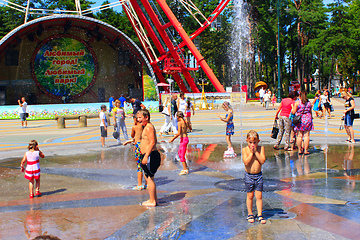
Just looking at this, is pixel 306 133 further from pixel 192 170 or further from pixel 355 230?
pixel 355 230

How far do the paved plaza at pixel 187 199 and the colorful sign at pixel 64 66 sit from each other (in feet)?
107

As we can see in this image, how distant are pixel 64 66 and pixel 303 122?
122 ft

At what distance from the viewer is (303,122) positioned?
37.9 feet

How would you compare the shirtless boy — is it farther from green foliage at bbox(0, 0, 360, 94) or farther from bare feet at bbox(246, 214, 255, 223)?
green foliage at bbox(0, 0, 360, 94)

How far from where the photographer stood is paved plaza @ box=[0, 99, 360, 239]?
561 centimetres

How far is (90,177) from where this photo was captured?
9344mm

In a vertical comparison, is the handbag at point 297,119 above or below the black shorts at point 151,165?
above

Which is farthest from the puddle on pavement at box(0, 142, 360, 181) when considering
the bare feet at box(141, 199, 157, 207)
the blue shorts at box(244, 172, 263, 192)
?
the bare feet at box(141, 199, 157, 207)

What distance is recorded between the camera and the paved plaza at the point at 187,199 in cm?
Result: 561

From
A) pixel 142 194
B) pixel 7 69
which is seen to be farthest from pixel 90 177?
pixel 7 69

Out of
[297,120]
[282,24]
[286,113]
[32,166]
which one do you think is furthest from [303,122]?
[282,24]

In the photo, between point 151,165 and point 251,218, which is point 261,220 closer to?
point 251,218

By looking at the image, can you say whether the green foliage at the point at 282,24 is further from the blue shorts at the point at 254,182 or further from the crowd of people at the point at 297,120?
the blue shorts at the point at 254,182

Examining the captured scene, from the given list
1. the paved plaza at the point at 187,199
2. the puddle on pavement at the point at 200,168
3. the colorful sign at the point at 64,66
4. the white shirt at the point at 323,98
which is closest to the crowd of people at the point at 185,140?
the paved plaza at the point at 187,199
